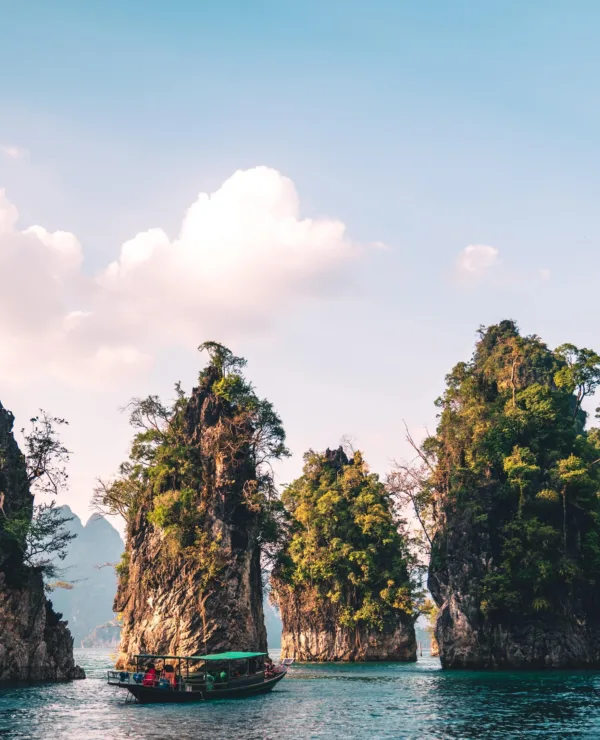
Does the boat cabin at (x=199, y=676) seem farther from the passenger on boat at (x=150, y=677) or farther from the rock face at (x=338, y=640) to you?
the rock face at (x=338, y=640)

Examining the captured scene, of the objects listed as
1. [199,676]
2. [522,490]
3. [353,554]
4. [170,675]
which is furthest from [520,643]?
[170,675]

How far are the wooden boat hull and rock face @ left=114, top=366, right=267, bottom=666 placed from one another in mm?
12155

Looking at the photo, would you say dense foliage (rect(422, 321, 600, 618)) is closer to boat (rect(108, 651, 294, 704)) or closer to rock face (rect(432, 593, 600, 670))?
rock face (rect(432, 593, 600, 670))

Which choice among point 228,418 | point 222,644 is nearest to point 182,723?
point 222,644

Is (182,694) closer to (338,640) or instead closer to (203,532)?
(203,532)

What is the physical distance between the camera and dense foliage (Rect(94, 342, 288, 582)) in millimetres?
62062

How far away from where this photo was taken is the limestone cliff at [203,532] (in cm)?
5928

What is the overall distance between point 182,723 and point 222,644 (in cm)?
2491

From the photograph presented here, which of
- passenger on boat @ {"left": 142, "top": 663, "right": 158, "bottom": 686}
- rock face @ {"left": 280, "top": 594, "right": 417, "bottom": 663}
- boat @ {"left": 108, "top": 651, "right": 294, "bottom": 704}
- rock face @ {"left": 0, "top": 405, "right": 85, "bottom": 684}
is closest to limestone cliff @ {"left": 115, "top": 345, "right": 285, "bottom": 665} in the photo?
rock face @ {"left": 0, "top": 405, "right": 85, "bottom": 684}

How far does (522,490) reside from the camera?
2645 inches

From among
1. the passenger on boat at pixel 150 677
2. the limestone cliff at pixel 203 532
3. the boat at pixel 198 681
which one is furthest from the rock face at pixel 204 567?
the passenger on boat at pixel 150 677

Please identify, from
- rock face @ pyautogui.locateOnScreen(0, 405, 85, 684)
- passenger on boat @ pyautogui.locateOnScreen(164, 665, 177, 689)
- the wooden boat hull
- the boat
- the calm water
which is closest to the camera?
the calm water

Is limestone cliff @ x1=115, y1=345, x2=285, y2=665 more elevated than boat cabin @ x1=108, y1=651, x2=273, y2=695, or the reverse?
limestone cliff @ x1=115, y1=345, x2=285, y2=665

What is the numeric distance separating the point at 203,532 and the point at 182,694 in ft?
65.5
